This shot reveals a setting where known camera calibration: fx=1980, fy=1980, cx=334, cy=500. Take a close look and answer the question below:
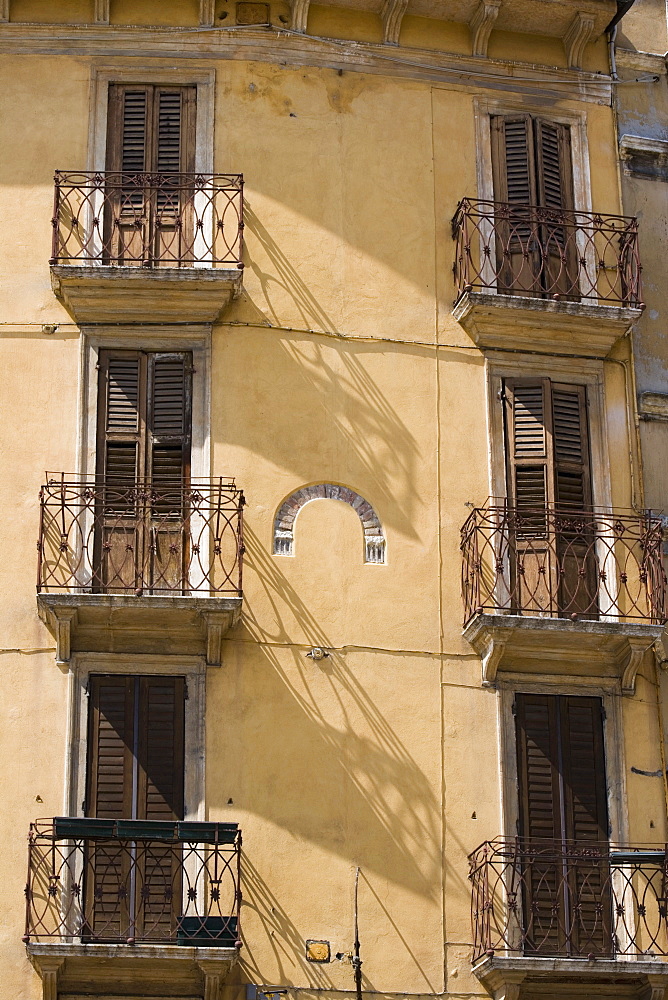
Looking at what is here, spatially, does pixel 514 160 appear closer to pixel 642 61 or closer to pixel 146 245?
pixel 642 61

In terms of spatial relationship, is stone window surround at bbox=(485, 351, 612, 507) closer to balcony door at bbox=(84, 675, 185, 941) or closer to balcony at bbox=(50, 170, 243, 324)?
balcony at bbox=(50, 170, 243, 324)

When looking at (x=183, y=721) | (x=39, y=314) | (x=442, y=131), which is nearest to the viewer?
(x=183, y=721)

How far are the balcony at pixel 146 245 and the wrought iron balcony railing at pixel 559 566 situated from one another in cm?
353

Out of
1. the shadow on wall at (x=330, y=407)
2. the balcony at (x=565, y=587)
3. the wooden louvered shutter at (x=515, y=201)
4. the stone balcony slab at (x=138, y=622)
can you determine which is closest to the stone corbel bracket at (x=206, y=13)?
the shadow on wall at (x=330, y=407)

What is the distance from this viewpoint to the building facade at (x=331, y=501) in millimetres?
17766

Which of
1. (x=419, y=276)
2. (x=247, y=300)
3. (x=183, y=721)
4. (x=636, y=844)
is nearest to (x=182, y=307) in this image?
(x=247, y=300)

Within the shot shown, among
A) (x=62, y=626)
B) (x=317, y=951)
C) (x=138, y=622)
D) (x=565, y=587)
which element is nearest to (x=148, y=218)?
(x=138, y=622)

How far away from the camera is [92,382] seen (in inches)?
760

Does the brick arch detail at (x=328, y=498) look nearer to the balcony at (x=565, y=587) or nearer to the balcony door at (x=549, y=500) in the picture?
the balcony at (x=565, y=587)

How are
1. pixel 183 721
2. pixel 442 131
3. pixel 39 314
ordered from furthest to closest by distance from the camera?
pixel 442 131 → pixel 39 314 → pixel 183 721

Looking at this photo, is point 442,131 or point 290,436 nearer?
point 290,436

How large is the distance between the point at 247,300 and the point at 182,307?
0.69 metres

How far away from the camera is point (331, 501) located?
1920 cm

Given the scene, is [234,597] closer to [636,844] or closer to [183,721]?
[183,721]
